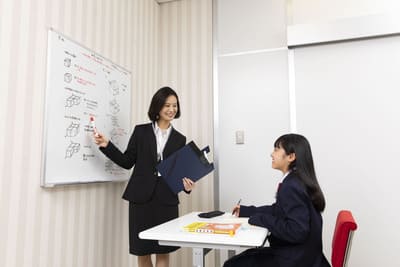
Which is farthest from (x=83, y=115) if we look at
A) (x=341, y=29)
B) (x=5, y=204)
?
(x=341, y=29)

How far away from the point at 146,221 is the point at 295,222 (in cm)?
97

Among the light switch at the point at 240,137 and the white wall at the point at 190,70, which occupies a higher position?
the white wall at the point at 190,70

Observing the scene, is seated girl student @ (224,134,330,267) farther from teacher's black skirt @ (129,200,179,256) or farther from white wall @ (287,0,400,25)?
white wall @ (287,0,400,25)

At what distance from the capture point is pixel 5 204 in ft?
4.92

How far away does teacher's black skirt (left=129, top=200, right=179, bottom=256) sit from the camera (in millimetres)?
2008

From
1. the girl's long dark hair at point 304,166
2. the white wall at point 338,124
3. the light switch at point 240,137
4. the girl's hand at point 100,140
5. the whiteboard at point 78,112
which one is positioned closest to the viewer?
the girl's long dark hair at point 304,166

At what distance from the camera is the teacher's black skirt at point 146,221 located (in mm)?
2008

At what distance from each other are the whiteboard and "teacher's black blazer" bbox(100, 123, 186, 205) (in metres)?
0.16

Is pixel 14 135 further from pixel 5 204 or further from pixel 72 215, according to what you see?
pixel 72 215

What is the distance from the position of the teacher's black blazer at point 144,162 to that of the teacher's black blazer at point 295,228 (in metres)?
0.75

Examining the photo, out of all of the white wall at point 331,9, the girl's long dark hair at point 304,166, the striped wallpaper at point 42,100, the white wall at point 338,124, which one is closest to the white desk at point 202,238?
the girl's long dark hair at point 304,166

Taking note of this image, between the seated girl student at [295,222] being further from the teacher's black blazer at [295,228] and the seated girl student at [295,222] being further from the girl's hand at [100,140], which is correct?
the girl's hand at [100,140]

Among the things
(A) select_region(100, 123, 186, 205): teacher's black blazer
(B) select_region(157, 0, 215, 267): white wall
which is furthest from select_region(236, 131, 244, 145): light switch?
(A) select_region(100, 123, 186, 205): teacher's black blazer

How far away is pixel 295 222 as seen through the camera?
1.46m
